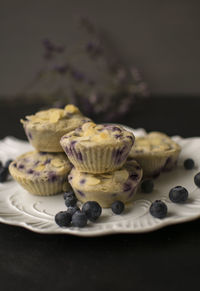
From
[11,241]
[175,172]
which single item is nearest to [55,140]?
[11,241]

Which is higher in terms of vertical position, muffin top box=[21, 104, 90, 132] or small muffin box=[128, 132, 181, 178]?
muffin top box=[21, 104, 90, 132]

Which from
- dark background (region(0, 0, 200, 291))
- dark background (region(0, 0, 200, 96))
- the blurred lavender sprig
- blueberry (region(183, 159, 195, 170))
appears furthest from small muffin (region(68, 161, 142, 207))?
dark background (region(0, 0, 200, 96))

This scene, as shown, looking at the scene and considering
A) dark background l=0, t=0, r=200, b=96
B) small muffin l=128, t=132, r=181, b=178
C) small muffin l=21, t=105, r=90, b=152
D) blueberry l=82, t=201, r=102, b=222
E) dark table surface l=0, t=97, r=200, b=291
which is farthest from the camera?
dark background l=0, t=0, r=200, b=96

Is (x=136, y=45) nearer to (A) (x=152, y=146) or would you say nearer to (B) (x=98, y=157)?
(A) (x=152, y=146)

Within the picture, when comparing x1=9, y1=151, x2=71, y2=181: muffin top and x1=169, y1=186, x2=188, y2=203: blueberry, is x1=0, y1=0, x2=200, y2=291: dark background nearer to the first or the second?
x1=9, y1=151, x2=71, y2=181: muffin top

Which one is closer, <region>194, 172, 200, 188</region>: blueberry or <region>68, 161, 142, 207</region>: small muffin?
<region>68, 161, 142, 207</region>: small muffin

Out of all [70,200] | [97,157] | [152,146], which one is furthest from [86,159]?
[152,146]

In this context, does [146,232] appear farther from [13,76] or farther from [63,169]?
[13,76]
